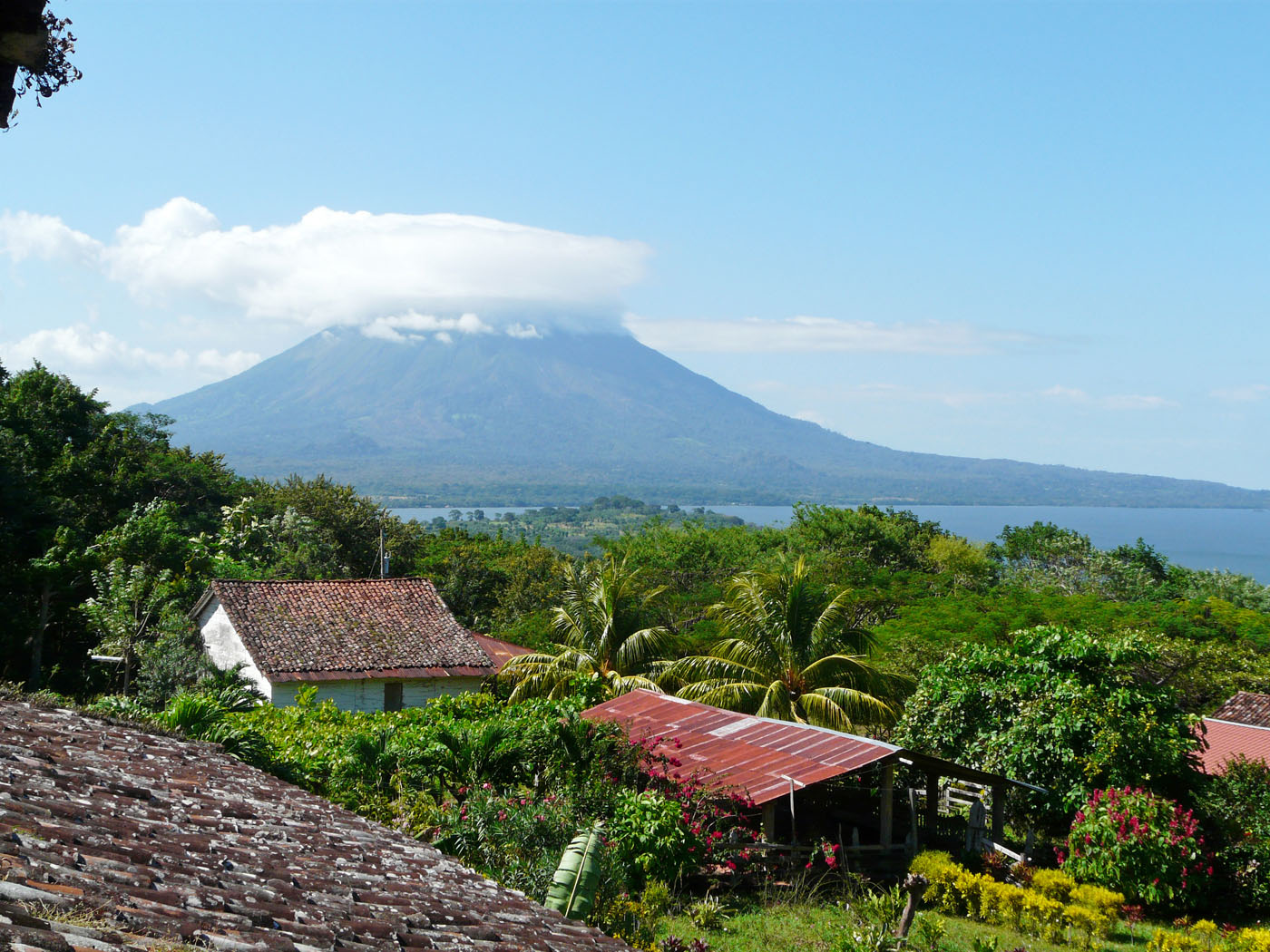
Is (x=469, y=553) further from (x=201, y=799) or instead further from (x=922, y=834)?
→ (x=201, y=799)

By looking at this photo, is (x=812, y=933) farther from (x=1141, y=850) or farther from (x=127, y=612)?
(x=127, y=612)

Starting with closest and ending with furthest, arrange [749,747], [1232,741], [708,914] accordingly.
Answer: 1. [708,914]
2. [749,747]
3. [1232,741]

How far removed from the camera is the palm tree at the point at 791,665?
23.0 metres

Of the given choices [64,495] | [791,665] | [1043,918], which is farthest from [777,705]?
[64,495]

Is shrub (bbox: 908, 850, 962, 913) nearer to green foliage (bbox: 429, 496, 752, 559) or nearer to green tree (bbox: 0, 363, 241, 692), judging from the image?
green tree (bbox: 0, 363, 241, 692)

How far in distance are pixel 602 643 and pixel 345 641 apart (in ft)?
21.2

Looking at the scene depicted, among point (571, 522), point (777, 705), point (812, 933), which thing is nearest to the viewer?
point (812, 933)

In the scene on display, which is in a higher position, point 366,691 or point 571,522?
point 366,691

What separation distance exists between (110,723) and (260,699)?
13.5m

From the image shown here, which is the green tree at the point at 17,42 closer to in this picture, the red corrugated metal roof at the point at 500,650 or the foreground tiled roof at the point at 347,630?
the foreground tiled roof at the point at 347,630

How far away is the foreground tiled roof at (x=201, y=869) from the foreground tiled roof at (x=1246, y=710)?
75.3 ft

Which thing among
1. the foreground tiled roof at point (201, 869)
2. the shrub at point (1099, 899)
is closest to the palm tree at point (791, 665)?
the shrub at point (1099, 899)

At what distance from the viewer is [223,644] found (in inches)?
1002

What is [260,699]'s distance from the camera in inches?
899
